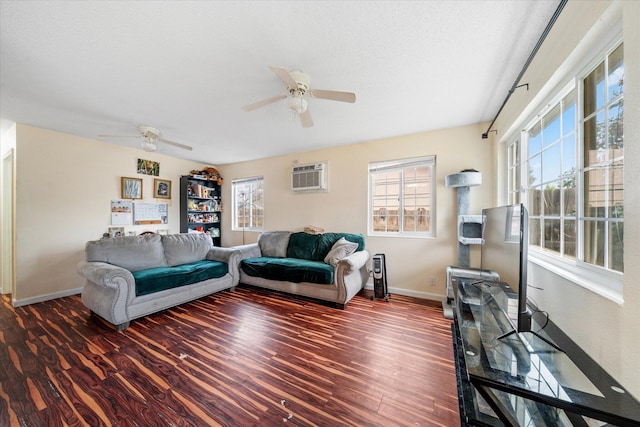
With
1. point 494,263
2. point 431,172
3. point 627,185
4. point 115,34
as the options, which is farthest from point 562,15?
point 115,34

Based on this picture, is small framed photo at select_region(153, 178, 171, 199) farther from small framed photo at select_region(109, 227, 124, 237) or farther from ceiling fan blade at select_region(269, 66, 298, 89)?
ceiling fan blade at select_region(269, 66, 298, 89)

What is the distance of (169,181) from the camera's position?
4.62m

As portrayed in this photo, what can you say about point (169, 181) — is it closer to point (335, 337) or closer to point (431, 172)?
point (335, 337)

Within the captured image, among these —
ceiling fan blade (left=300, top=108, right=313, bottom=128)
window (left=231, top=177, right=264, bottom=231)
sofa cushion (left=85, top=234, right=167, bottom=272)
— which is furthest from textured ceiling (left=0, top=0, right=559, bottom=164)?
window (left=231, top=177, right=264, bottom=231)

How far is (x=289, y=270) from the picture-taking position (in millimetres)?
3227

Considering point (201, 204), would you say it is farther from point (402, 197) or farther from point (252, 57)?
point (402, 197)

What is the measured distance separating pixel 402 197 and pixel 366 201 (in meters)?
0.56

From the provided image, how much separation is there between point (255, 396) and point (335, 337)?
3.05 ft

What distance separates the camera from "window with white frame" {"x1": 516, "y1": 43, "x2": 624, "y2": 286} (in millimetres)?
1061

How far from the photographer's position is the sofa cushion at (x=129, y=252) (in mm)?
2807

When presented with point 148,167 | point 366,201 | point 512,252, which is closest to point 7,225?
point 148,167

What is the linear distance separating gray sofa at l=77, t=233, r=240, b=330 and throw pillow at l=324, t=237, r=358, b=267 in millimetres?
1587

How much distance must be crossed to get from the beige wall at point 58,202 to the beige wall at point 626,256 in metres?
5.53

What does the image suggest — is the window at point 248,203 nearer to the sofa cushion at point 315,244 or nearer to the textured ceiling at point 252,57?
the sofa cushion at point 315,244
